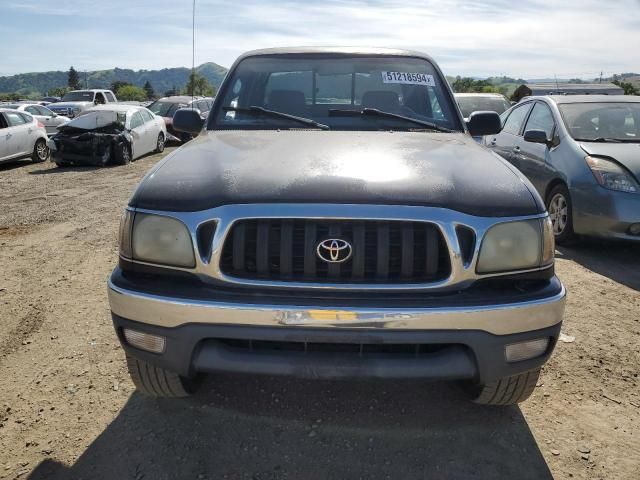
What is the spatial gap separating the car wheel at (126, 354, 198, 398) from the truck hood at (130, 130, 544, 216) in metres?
0.74

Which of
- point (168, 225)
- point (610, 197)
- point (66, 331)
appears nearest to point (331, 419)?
point (168, 225)

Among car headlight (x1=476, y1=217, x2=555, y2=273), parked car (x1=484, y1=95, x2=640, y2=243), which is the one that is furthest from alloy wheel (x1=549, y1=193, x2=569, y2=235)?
car headlight (x1=476, y1=217, x2=555, y2=273)

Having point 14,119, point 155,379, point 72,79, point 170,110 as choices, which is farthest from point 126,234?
point 72,79

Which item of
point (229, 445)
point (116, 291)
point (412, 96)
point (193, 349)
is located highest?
point (412, 96)

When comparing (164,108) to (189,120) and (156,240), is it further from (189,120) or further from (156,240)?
(156,240)

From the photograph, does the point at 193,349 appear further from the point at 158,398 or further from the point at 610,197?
the point at 610,197

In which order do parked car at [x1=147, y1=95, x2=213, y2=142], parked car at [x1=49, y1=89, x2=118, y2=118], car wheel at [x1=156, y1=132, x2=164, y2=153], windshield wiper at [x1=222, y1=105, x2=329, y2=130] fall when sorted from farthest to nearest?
parked car at [x1=49, y1=89, x2=118, y2=118], parked car at [x1=147, y1=95, x2=213, y2=142], car wheel at [x1=156, y1=132, x2=164, y2=153], windshield wiper at [x1=222, y1=105, x2=329, y2=130]

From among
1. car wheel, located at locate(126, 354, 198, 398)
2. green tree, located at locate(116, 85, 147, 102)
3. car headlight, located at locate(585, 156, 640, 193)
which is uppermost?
green tree, located at locate(116, 85, 147, 102)

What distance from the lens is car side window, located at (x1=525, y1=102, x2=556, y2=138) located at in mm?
6139

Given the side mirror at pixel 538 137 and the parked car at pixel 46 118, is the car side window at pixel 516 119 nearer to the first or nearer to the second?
the side mirror at pixel 538 137

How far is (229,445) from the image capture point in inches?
93.6

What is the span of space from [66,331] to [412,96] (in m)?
2.74

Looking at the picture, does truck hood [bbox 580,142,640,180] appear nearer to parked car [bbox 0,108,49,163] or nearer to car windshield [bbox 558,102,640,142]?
car windshield [bbox 558,102,640,142]

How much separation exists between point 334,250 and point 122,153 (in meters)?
11.8
